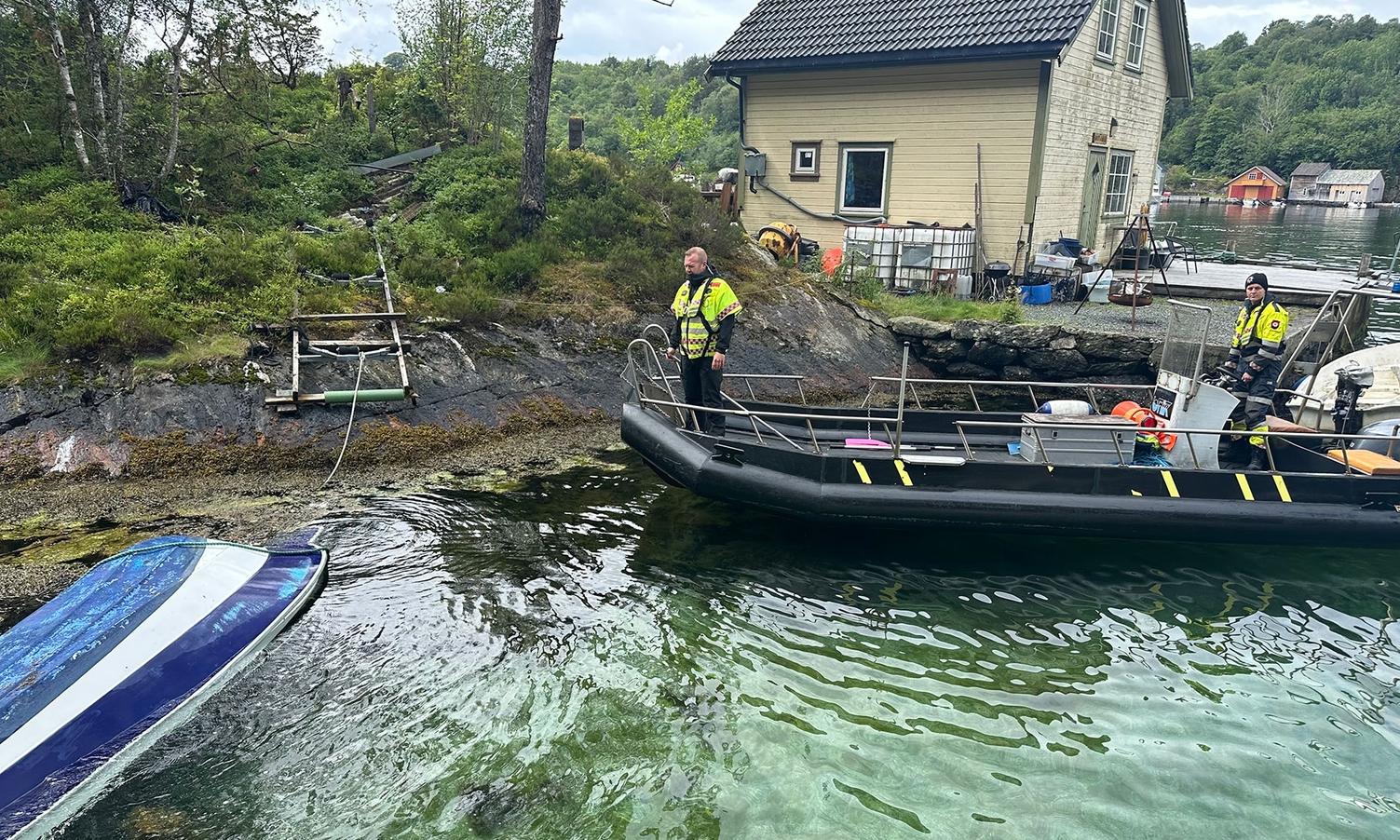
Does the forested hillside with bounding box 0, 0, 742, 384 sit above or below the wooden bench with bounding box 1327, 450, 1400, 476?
above

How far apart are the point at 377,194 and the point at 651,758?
12823mm

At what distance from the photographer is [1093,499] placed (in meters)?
7.27

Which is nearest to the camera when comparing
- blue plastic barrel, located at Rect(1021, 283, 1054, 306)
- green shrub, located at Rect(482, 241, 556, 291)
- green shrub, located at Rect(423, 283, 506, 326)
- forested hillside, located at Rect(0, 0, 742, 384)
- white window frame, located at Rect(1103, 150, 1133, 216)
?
forested hillside, located at Rect(0, 0, 742, 384)

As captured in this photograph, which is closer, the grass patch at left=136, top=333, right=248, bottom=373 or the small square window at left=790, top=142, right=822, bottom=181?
the grass patch at left=136, top=333, right=248, bottom=373

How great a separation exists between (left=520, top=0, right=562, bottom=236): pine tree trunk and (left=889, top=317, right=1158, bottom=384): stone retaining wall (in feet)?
20.1

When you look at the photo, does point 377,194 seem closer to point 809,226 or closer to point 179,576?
point 809,226

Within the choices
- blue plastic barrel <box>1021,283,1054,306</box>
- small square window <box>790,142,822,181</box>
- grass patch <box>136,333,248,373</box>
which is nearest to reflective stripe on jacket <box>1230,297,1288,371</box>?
blue plastic barrel <box>1021,283,1054,306</box>

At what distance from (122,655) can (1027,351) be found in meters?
12.1

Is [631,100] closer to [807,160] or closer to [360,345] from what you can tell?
[807,160]

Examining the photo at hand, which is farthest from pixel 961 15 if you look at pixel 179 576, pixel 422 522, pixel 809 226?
pixel 179 576

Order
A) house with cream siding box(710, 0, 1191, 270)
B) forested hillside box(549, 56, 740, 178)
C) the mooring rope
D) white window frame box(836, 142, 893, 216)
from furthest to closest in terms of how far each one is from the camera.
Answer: forested hillside box(549, 56, 740, 178) → white window frame box(836, 142, 893, 216) → house with cream siding box(710, 0, 1191, 270) → the mooring rope

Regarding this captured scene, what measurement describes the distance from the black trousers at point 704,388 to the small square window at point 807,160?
31.6 ft

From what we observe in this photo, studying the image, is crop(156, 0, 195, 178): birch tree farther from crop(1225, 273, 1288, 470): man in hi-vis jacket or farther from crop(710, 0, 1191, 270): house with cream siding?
crop(1225, 273, 1288, 470): man in hi-vis jacket

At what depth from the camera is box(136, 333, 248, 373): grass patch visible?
905 centimetres
